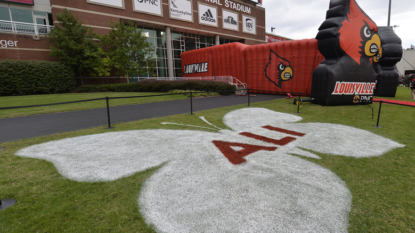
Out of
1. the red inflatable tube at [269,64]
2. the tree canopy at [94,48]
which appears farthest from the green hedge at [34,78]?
the red inflatable tube at [269,64]

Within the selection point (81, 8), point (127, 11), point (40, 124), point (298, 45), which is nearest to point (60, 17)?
point (81, 8)

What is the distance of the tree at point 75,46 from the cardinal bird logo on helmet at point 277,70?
16422mm

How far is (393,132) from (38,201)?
849cm

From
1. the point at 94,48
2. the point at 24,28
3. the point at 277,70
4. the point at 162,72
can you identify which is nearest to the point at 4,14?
the point at 24,28

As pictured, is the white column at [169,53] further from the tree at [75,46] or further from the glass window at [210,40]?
the tree at [75,46]

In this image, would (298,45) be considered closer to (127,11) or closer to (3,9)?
(127,11)

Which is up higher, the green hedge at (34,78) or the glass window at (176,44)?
the glass window at (176,44)

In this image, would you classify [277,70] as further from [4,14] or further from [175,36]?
[4,14]

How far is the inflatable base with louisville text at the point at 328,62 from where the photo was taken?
10.1 m

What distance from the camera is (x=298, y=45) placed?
1466 centimetres

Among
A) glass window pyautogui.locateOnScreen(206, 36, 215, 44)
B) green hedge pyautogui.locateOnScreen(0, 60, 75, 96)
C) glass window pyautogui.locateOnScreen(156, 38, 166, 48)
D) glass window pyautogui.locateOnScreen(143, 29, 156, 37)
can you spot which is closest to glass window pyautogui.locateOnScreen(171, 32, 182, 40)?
glass window pyautogui.locateOnScreen(156, 38, 166, 48)

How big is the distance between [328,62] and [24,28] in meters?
26.9

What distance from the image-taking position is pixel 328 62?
10383mm

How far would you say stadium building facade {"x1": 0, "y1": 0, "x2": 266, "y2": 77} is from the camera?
19641 millimetres
